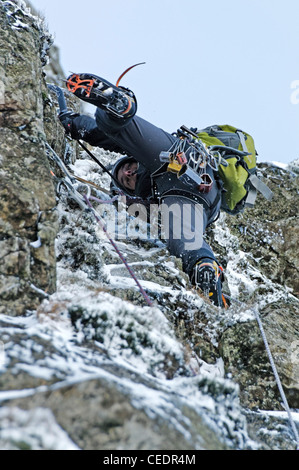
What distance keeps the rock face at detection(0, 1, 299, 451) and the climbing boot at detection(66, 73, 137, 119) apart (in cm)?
54

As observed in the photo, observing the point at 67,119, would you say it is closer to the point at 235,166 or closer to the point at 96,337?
the point at 235,166

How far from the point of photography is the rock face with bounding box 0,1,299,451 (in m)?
1.62

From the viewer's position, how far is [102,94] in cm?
422

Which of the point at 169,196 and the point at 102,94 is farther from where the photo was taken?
the point at 169,196

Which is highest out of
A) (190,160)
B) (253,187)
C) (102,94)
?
(102,94)

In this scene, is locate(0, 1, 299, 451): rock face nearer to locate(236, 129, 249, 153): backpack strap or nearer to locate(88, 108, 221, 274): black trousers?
locate(88, 108, 221, 274): black trousers

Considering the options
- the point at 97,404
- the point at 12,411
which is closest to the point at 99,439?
the point at 97,404

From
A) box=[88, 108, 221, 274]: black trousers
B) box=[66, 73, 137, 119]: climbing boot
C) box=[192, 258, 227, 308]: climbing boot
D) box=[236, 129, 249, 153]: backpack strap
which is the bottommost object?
box=[192, 258, 227, 308]: climbing boot

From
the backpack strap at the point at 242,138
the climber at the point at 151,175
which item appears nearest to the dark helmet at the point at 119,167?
the climber at the point at 151,175

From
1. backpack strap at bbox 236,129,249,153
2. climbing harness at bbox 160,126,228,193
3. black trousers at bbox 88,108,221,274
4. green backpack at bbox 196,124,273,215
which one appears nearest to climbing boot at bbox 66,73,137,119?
black trousers at bbox 88,108,221,274

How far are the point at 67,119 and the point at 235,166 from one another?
2.27 m

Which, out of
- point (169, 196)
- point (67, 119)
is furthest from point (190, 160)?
point (67, 119)
